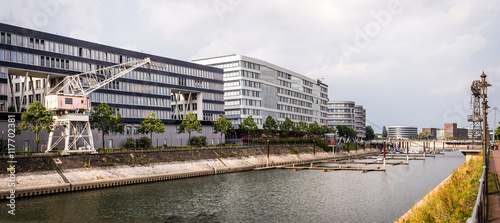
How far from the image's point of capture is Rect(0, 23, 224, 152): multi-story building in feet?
300

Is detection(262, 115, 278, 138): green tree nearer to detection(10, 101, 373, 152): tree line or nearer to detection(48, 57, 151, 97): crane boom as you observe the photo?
detection(10, 101, 373, 152): tree line

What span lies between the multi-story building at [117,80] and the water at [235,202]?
4082cm

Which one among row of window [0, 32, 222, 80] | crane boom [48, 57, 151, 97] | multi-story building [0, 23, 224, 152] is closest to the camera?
crane boom [48, 57, 151, 97]

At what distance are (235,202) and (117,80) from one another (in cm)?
7058

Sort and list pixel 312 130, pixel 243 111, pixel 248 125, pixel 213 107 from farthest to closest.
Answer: pixel 312 130, pixel 243 111, pixel 248 125, pixel 213 107

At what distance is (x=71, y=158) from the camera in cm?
7238

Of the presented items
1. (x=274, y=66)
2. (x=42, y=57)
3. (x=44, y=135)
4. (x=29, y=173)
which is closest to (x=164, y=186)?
(x=29, y=173)

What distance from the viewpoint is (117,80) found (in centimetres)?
11306

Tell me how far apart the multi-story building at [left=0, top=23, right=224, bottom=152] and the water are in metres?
40.8

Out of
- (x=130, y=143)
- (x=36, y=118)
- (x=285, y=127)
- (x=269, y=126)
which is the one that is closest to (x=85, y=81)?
(x=130, y=143)

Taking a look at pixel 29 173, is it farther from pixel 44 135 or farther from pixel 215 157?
pixel 215 157

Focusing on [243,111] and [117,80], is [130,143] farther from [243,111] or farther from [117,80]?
[243,111]

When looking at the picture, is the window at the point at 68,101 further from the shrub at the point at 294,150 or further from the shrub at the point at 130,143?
the shrub at the point at 294,150

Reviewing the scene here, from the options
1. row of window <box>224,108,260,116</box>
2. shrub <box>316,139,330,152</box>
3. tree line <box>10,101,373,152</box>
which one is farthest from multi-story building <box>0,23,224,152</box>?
shrub <box>316,139,330,152</box>
